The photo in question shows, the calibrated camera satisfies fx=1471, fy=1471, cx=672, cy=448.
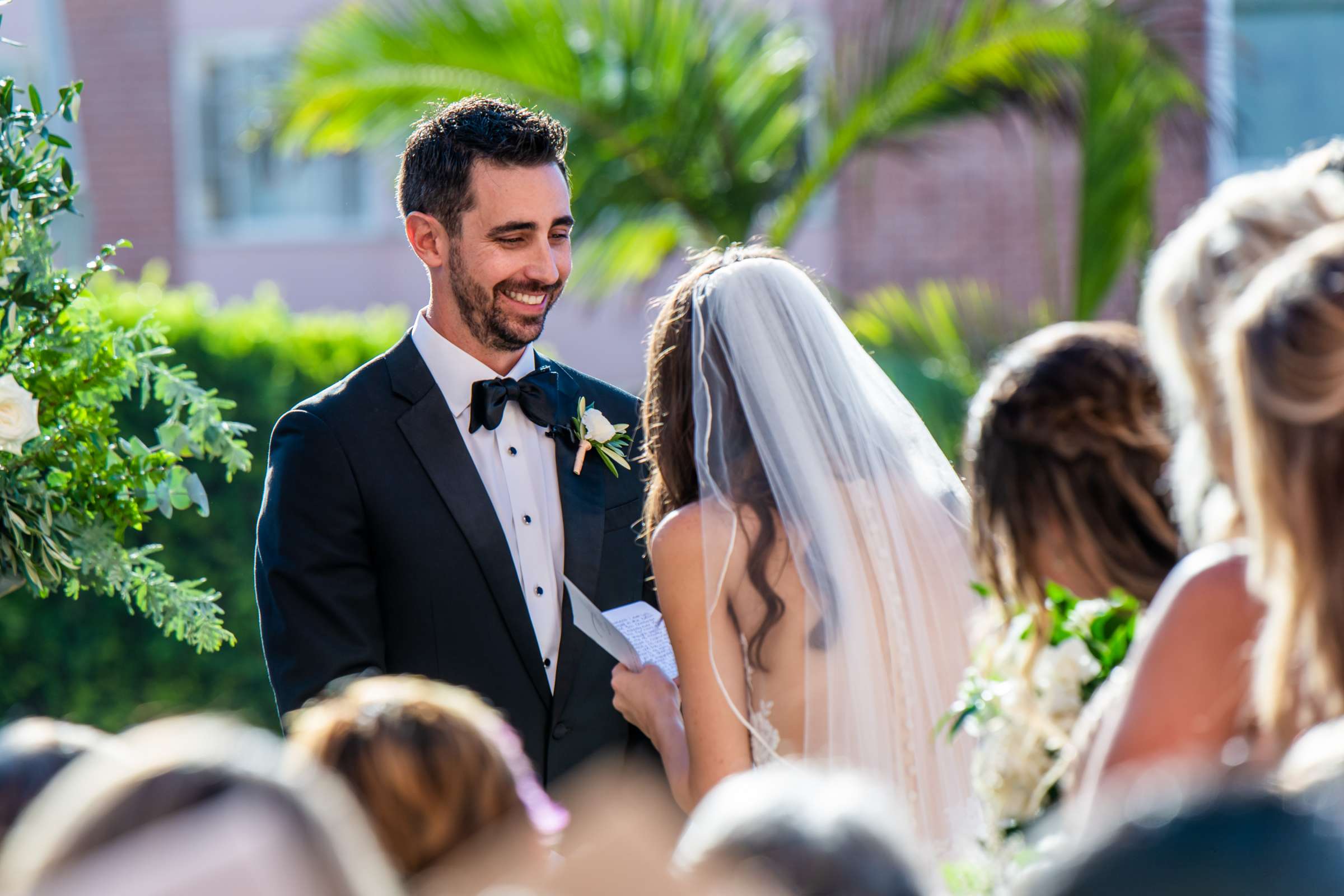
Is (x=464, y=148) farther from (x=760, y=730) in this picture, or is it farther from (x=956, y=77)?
(x=956, y=77)

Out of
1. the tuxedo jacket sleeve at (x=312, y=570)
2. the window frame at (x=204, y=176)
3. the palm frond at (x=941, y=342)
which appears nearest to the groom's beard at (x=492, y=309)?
the tuxedo jacket sleeve at (x=312, y=570)

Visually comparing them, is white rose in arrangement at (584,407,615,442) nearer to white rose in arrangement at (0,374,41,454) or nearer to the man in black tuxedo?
the man in black tuxedo

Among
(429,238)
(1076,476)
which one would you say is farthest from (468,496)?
(1076,476)

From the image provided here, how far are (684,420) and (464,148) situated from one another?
Answer: 1122mm

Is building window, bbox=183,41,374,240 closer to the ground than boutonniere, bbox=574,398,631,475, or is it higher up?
higher up

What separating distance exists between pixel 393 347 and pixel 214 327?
4.19 m

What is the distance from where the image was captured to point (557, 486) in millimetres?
3580

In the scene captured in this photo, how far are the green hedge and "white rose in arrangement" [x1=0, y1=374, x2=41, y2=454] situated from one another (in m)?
4.54

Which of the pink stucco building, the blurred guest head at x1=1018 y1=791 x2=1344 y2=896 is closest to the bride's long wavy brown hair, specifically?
the blurred guest head at x1=1018 y1=791 x2=1344 y2=896

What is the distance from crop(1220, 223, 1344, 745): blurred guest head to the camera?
155cm

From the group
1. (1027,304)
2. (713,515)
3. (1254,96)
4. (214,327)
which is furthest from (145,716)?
(1254,96)

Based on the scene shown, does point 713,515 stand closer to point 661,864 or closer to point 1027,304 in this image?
point 661,864

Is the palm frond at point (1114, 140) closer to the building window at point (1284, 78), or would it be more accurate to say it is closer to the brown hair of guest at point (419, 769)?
the building window at point (1284, 78)

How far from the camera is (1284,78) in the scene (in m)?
10.3
